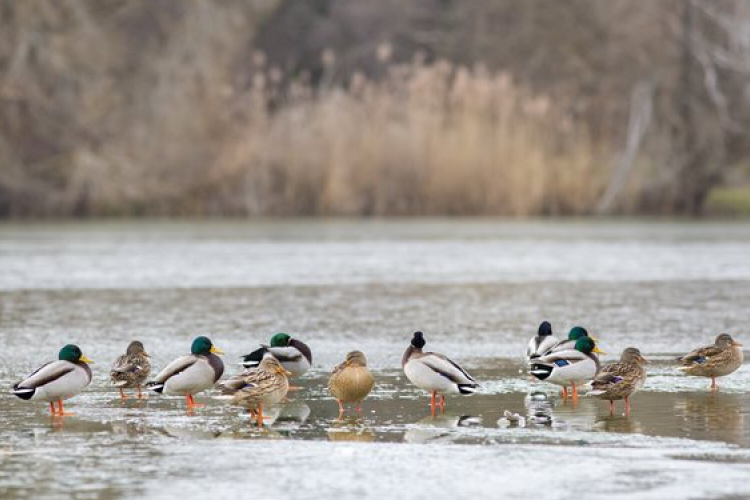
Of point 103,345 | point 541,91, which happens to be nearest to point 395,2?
point 541,91

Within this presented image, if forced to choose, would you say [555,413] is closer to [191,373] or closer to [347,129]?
[191,373]

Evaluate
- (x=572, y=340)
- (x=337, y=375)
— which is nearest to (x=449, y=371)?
(x=337, y=375)

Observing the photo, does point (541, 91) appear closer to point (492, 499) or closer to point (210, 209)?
point (210, 209)

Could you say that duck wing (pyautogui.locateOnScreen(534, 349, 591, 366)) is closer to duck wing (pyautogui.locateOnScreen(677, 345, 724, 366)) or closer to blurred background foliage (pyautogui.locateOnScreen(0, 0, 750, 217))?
duck wing (pyautogui.locateOnScreen(677, 345, 724, 366))

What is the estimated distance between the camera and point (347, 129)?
1094 inches

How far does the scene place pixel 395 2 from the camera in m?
46.5

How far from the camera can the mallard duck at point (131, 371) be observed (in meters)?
8.90

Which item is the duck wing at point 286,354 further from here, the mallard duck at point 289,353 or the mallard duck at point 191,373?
the mallard duck at point 191,373

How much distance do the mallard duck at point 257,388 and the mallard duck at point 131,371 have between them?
2.74 feet

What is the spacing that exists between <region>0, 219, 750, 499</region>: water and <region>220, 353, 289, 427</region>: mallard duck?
0.41 feet

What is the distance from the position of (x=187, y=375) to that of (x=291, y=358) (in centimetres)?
103

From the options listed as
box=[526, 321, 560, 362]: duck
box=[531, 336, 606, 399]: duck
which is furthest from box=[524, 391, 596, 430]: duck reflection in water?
box=[526, 321, 560, 362]: duck

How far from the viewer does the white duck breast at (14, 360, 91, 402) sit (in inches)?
322

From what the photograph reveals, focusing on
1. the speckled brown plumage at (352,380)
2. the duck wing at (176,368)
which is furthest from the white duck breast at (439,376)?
the duck wing at (176,368)
